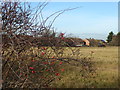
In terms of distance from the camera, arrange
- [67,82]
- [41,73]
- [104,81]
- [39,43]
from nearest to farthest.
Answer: [39,43] → [41,73] → [67,82] → [104,81]

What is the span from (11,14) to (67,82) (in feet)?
8.86

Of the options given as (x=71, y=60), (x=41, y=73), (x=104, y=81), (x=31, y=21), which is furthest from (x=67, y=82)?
(x=31, y=21)

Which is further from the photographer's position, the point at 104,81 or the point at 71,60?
the point at 104,81

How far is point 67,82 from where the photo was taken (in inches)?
183

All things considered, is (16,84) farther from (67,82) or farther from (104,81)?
(104,81)

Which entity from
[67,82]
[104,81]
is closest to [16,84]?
[67,82]

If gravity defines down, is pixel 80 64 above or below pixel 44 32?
below

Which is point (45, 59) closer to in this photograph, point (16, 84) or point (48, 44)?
point (48, 44)

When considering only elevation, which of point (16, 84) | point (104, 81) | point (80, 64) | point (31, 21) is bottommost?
point (104, 81)

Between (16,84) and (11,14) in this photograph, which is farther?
(16,84)

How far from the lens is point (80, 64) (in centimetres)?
242

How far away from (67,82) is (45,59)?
7.76 feet

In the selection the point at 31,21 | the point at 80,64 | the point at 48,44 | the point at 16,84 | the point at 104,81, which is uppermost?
the point at 31,21

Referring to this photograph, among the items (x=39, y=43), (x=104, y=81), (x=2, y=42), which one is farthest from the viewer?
(x=104, y=81)
